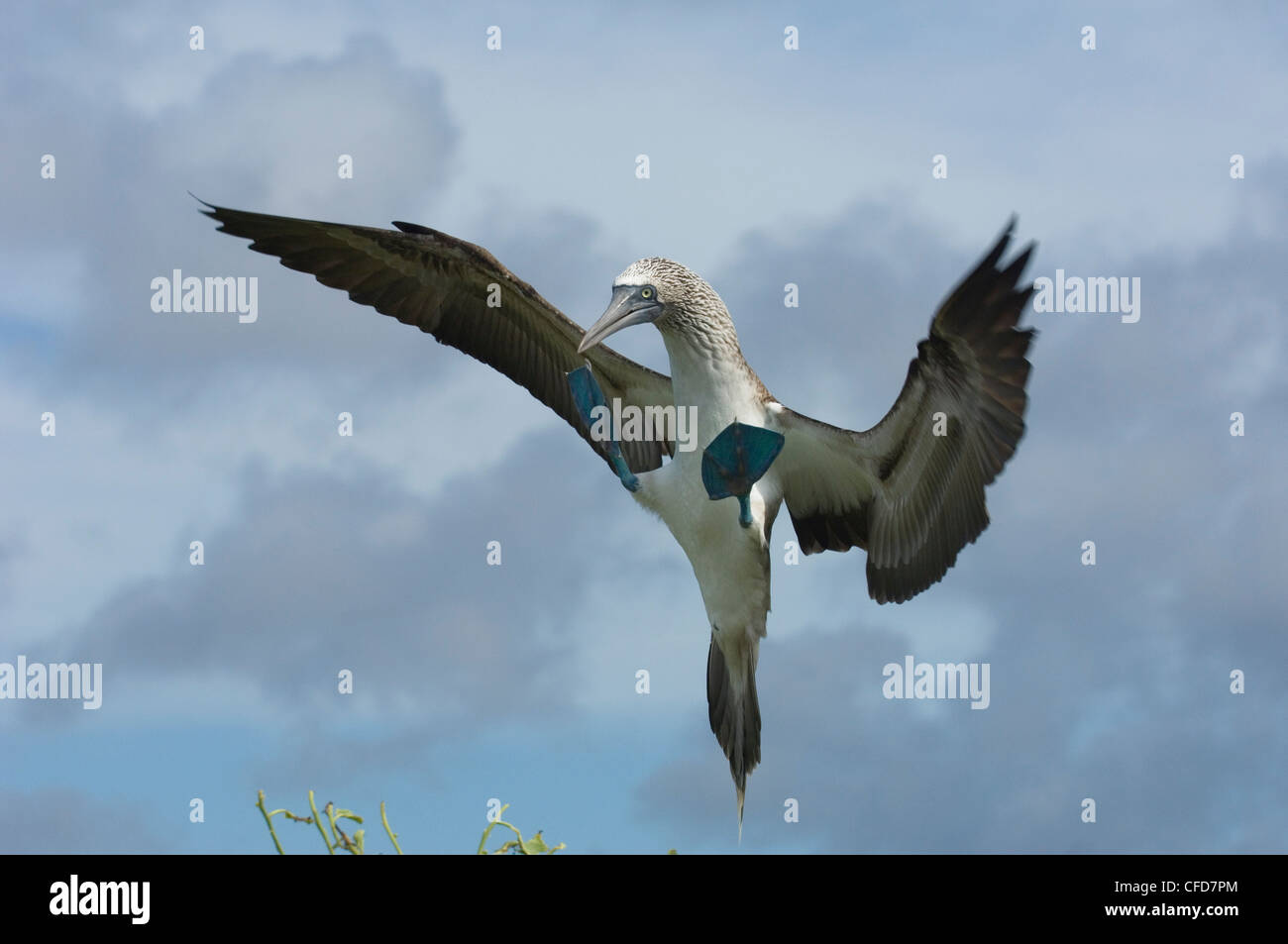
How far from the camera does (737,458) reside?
693 cm

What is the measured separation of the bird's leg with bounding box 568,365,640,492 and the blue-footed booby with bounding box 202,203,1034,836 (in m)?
0.01

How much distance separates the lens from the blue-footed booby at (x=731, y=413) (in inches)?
275

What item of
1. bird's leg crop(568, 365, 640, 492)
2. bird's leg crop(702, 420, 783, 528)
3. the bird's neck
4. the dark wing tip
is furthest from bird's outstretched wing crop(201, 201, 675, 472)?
bird's leg crop(702, 420, 783, 528)

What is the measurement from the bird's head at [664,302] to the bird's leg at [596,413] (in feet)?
0.69

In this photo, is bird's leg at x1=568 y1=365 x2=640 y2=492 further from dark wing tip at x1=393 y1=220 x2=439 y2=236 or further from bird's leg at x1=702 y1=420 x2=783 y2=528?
dark wing tip at x1=393 y1=220 x2=439 y2=236

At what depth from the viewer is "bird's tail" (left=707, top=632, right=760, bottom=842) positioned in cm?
769

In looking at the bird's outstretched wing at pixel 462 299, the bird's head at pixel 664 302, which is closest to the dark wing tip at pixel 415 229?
the bird's outstretched wing at pixel 462 299

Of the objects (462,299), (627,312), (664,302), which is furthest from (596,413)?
(462,299)

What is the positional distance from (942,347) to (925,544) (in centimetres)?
131

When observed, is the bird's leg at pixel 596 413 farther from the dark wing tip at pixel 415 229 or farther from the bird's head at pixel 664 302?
the dark wing tip at pixel 415 229

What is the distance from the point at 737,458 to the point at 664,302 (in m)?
0.97

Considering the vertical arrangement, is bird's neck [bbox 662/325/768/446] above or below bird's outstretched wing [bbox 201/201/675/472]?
below
